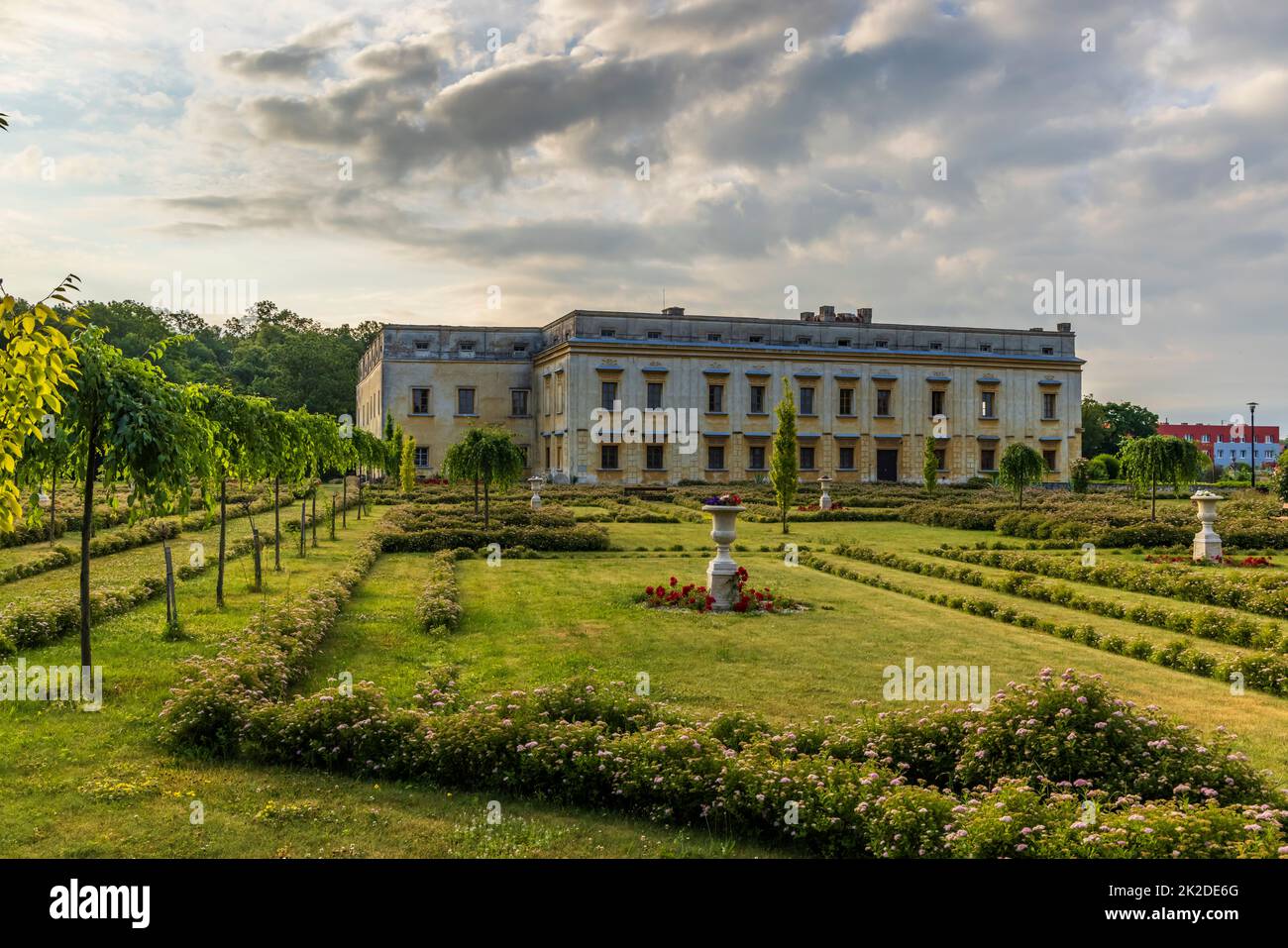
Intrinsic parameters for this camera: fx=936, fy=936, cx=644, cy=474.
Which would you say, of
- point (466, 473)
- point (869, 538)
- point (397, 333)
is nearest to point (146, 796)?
point (466, 473)

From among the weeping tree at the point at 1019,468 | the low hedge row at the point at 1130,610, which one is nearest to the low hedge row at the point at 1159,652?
the low hedge row at the point at 1130,610

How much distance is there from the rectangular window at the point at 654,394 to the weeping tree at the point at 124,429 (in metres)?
42.0

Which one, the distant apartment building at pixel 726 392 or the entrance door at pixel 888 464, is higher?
the distant apartment building at pixel 726 392

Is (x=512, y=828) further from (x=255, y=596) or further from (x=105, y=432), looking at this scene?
(x=255, y=596)

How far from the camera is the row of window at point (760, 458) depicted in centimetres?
4944

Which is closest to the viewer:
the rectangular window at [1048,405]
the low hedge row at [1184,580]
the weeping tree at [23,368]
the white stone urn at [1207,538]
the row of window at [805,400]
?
the weeping tree at [23,368]

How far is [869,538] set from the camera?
2486 centimetres

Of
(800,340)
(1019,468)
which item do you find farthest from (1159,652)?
(800,340)

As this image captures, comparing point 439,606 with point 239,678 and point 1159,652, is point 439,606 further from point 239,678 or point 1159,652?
point 1159,652

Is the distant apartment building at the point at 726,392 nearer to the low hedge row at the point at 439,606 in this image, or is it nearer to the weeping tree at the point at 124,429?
the low hedge row at the point at 439,606

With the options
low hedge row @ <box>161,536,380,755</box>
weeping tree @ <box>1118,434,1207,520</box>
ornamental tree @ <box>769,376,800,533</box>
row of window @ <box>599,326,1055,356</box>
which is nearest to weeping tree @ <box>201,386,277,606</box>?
low hedge row @ <box>161,536,380,755</box>

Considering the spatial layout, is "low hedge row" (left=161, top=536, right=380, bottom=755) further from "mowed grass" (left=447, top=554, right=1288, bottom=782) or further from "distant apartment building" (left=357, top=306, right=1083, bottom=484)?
"distant apartment building" (left=357, top=306, right=1083, bottom=484)

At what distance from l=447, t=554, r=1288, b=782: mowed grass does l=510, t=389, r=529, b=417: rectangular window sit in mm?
39690

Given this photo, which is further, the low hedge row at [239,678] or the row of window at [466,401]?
the row of window at [466,401]
